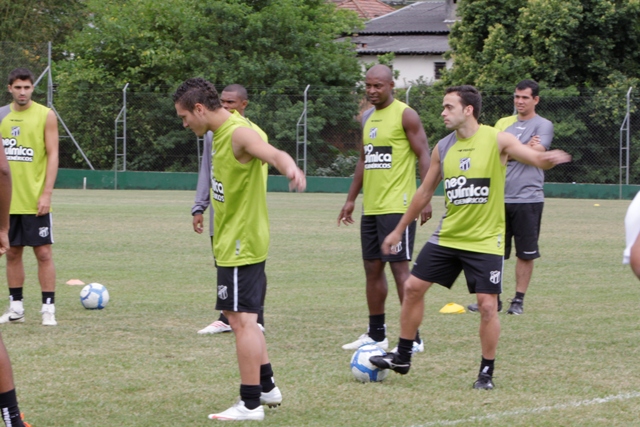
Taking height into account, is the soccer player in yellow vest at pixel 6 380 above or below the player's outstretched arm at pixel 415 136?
below

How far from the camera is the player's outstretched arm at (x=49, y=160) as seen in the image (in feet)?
25.3

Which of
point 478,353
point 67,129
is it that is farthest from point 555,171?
point 478,353

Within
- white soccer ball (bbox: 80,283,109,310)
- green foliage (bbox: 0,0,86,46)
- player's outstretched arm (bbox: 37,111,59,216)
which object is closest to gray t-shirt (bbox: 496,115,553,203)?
white soccer ball (bbox: 80,283,109,310)

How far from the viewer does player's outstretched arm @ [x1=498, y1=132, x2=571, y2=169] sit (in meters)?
5.21

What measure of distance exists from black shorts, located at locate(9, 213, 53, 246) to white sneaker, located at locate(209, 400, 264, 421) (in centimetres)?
336

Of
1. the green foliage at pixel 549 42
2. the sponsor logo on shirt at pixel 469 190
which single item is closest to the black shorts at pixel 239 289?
the sponsor logo on shirt at pixel 469 190

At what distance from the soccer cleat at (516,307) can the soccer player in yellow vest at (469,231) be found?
293 centimetres

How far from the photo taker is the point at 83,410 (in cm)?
529

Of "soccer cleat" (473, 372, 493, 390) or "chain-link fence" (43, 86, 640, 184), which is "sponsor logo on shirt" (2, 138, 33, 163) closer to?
"soccer cleat" (473, 372, 493, 390)

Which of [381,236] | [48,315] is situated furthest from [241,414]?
[48,315]

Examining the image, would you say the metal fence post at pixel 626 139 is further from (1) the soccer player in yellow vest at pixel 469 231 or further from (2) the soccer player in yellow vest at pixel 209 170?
(1) the soccer player in yellow vest at pixel 469 231

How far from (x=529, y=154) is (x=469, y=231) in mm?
689

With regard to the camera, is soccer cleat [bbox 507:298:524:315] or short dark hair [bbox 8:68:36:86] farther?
soccer cleat [bbox 507:298:524:315]

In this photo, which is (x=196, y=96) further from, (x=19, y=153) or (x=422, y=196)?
(x=19, y=153)
